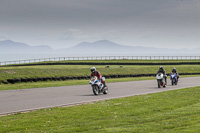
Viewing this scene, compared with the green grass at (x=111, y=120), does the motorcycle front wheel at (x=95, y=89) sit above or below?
above

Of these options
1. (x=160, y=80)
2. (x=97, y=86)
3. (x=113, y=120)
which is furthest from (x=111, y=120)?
(x=160, y=80)

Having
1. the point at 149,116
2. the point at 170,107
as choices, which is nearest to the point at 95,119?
the point at 149,116

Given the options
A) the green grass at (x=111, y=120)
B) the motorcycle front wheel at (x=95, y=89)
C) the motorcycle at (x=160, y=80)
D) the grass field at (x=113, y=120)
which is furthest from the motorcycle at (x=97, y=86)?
the motorcycle at (x=160, y=80)

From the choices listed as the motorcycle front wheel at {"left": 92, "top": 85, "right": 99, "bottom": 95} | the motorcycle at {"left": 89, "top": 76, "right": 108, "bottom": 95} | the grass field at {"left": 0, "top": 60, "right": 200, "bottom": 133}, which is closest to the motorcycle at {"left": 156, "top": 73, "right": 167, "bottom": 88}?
the motorcycle at {"left": 89, "top": 76, "right": 108, "bottom": 95}

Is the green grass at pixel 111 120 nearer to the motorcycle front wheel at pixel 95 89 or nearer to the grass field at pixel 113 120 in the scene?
the grass field at pixel 113 120

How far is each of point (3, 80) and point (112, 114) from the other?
20.4 meters

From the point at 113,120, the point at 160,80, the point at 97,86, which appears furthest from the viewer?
the point at 160,80

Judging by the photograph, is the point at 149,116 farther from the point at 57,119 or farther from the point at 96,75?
the point at 96,75

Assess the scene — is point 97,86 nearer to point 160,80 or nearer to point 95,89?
point 95,89

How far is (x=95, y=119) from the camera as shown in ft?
36.6

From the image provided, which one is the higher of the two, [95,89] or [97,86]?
[97,86]

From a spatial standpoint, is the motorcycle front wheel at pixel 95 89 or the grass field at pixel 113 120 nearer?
the grass field at pixel 113 120

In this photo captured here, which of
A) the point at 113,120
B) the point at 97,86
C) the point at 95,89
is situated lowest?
the point at 113,120

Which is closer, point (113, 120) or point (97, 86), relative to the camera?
point (113, 120)
